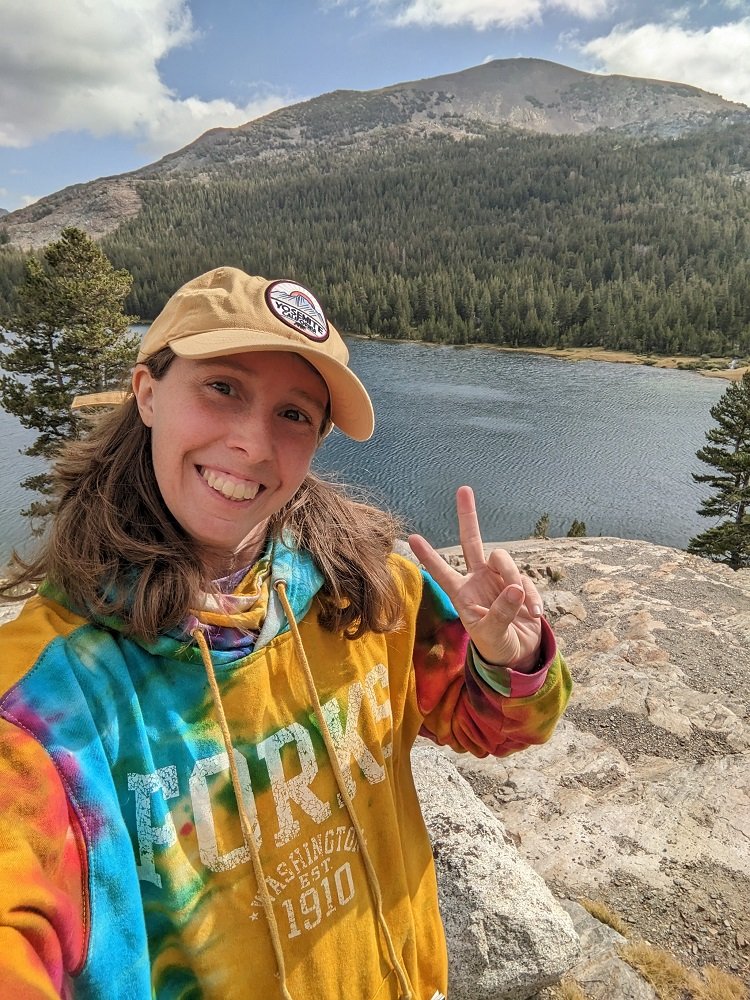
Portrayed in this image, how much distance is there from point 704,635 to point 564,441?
2914 centimetres

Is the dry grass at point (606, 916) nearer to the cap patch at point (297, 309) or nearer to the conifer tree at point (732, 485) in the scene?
the cap patch at point (297, 309)

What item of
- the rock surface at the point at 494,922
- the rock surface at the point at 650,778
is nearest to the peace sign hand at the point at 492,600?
the rock surface at the point at 494,922

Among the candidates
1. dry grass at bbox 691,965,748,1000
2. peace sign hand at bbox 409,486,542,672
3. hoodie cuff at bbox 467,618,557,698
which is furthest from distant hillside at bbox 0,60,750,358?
hoodie cuff at bbox 467,618,557,698

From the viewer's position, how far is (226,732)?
1.28 m

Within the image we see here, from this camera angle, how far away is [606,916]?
4.54m

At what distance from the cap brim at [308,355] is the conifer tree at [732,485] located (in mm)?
22610

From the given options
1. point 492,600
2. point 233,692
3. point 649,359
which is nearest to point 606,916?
point 492,600

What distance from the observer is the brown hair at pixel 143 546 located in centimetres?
126

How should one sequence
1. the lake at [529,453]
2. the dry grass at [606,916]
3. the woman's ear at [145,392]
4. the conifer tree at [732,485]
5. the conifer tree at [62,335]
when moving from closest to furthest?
the woman's ear at [145,392] → the dry grass at [606,916] → the conifer tree at [62,335] → the conifer tree at [732,485] → the lake at [529,453]

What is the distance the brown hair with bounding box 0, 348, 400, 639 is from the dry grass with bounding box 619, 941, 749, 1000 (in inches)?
151

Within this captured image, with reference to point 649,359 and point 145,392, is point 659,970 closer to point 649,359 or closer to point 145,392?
point 145,392

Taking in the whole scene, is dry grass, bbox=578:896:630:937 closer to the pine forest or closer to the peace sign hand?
the peace sign hand

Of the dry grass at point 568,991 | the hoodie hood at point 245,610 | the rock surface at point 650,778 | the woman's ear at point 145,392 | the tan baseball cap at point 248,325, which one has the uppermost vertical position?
the tan baseball cap at point 248,325

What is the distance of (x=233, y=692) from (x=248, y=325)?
85cm
